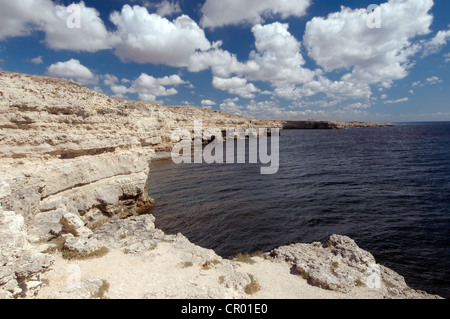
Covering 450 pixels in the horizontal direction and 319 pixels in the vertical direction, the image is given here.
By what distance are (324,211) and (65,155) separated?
18434 mm

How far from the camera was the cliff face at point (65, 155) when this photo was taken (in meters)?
10.9

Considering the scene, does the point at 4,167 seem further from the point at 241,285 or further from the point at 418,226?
the point at 418,226

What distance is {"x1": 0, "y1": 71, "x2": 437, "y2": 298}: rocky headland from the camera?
25.1ft

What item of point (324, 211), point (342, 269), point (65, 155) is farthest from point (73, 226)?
point (324, 211)

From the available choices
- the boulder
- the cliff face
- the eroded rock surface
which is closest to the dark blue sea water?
the eroded rock surface

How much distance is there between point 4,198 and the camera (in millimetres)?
9312

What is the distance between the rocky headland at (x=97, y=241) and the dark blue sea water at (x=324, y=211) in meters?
2.89

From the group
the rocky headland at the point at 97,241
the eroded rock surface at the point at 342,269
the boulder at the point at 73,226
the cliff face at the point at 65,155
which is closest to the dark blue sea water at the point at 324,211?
the eroded rock surface at the point at 342,269

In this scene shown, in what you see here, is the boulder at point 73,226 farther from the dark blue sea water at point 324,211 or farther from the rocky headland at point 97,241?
the dark blue sea water at point 324,211

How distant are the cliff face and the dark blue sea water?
4.59m

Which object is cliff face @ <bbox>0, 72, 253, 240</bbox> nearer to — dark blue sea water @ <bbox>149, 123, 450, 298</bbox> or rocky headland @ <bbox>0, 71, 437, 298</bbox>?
rocky headland @ <bbox>0, 71, 437, 298</bbox>

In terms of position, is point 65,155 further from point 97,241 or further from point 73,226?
point 97,241

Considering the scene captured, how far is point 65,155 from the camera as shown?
1350 centimetres
